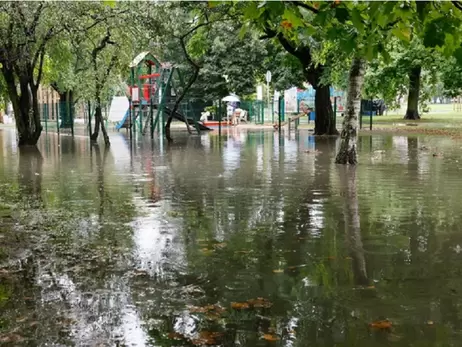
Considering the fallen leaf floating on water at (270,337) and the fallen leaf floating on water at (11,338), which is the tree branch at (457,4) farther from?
the fallen leaf floating on water at (11,338)

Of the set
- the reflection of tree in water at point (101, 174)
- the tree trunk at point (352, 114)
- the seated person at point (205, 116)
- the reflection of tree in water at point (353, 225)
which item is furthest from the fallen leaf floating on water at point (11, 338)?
the seated person at point (205, 116)

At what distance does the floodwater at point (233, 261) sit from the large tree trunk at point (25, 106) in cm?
1164

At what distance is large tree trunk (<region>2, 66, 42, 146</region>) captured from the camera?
23.3m

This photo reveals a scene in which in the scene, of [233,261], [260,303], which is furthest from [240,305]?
[233,261]

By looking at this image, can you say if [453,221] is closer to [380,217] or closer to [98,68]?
[380,217]

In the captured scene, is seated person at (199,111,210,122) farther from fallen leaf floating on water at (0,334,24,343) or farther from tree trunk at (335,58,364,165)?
fallen leaf floating on water at (0,334,24,343)

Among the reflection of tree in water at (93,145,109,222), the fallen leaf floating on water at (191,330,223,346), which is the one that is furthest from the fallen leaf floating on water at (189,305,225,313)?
the reflection of tree in water at (93,145,109,222)

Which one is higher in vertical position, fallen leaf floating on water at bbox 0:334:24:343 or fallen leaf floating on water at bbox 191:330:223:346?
fallen leaf floating on water at bbox 0:334:24:343

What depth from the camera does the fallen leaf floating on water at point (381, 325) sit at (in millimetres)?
4398

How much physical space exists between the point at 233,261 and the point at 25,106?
19.6m

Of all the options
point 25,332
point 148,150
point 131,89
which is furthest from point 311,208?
point 131,89

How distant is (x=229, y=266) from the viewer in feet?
A: 19.9

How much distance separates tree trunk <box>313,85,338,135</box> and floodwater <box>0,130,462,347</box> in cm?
1579

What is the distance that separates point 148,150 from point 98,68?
14.1 feet
